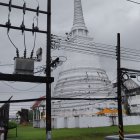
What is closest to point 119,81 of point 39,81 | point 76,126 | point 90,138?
point 39,81

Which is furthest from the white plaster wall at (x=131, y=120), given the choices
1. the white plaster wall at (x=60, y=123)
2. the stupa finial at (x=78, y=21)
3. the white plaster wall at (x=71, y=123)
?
the stupa finial at (x=78, y=21)

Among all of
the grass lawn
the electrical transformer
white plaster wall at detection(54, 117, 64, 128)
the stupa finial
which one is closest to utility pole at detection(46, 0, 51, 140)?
the electrical transformer

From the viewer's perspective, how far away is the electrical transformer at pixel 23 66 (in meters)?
14.6

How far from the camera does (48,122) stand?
49.6 ft

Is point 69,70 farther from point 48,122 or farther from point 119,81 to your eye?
point 48,122

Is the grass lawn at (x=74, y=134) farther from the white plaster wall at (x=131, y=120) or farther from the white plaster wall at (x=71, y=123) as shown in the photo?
the white plaster wall at (x=131, y=120)

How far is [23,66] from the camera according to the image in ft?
48.3

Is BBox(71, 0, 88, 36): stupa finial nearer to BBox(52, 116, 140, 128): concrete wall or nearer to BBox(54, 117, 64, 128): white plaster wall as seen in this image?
BBox(54, 117, 64, 128): white plaster wall

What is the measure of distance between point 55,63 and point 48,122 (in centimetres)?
281

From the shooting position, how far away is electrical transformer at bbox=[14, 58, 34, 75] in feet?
48.0

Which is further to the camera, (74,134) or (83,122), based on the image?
(83,122)

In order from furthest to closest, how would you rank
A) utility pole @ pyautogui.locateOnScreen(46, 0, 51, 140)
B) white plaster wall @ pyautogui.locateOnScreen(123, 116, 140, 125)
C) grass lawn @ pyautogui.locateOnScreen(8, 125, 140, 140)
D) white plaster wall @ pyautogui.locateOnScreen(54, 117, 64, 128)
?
white plaster wall @ pyautogui.locateOnScreen(123, 116, 140, 125) < white plaster wall @ pyautogui.locateOnScreen(54, 117, 64, 128) < grass lawn @ pyautogui.locateOnScreen(8, 125, 140, 140) < utility pole @ pyautogui.locateOnScreen(46, 0, 51, 140)

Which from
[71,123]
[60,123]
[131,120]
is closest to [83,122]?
[71,123]

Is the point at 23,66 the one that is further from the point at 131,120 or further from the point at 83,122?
the point at 131,120
